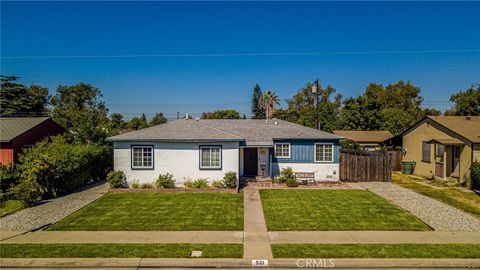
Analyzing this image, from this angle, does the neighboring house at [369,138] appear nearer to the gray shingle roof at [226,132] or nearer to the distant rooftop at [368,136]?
the distant rooftop at [368,136]

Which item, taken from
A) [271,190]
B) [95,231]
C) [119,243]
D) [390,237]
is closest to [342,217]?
[390,237]

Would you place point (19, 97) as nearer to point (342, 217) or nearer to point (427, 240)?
point (342, 217)

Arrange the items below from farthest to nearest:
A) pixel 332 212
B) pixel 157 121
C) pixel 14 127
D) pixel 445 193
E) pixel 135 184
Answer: pixel 157 121, pixel 14 127, pixel 135 184, pixel 445 193, pixel 332 212

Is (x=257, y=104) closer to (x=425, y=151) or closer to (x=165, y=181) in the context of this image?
(x=425, y=151)

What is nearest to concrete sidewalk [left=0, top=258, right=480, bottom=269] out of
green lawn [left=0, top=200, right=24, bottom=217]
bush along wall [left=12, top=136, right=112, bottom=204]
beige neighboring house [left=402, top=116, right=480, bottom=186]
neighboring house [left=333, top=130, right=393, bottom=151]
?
green lawn [left=0, top=200, right=24, bottom=217]

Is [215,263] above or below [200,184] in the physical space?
below

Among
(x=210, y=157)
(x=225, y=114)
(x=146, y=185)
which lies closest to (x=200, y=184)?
(x=210, y=157)

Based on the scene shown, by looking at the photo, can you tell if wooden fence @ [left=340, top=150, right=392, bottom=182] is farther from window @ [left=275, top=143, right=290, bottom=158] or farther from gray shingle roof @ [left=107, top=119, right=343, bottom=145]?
window @ [left=275, top=143, right=290, bottom=158]

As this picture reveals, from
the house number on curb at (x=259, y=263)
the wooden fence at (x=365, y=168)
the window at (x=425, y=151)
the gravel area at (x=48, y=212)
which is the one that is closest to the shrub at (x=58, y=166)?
the gravel area at (x=48, y=212)
